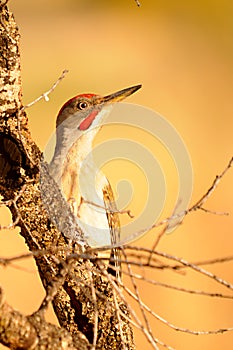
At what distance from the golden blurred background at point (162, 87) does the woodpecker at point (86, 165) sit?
295 cm

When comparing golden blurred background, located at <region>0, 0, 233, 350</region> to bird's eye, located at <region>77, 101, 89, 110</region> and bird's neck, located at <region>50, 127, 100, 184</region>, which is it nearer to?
bird's neck, located at <region>50, 127, 100, 184</region>

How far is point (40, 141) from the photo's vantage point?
9383mm

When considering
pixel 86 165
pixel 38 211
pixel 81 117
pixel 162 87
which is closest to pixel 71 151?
pixel 86 165

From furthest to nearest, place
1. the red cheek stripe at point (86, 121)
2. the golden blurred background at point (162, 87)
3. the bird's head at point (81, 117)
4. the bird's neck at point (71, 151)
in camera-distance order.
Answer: the golden blurred background at point (162, 87), the red cheek stripe at point (86, 121), the bird's head at point (81, 117), the bird's neck at point (71, 151)

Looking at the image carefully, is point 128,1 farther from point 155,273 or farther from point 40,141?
point 155,273

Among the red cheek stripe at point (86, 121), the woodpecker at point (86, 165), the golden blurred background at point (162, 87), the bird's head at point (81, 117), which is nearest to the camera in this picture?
the woodpecker at point (86, 165)

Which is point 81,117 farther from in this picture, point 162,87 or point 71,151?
point 162,87

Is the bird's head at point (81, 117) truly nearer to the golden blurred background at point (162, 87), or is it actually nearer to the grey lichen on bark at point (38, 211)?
the grey lichen on bark at point (38, 211)

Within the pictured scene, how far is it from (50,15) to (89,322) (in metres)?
10.9

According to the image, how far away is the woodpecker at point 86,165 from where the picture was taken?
13.9 feet

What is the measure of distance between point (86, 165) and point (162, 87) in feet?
25.1

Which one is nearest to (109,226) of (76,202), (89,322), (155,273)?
(76,202)

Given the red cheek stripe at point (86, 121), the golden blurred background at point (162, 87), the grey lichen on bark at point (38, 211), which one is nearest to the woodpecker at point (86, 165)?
the red cheek stripe at point (86, 121)

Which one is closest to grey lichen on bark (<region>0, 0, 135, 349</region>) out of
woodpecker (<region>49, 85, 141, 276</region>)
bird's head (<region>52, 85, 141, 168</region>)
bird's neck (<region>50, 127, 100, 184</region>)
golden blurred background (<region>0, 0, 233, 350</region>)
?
woodpecker (<region>49, 85, 141, 276</region>)
